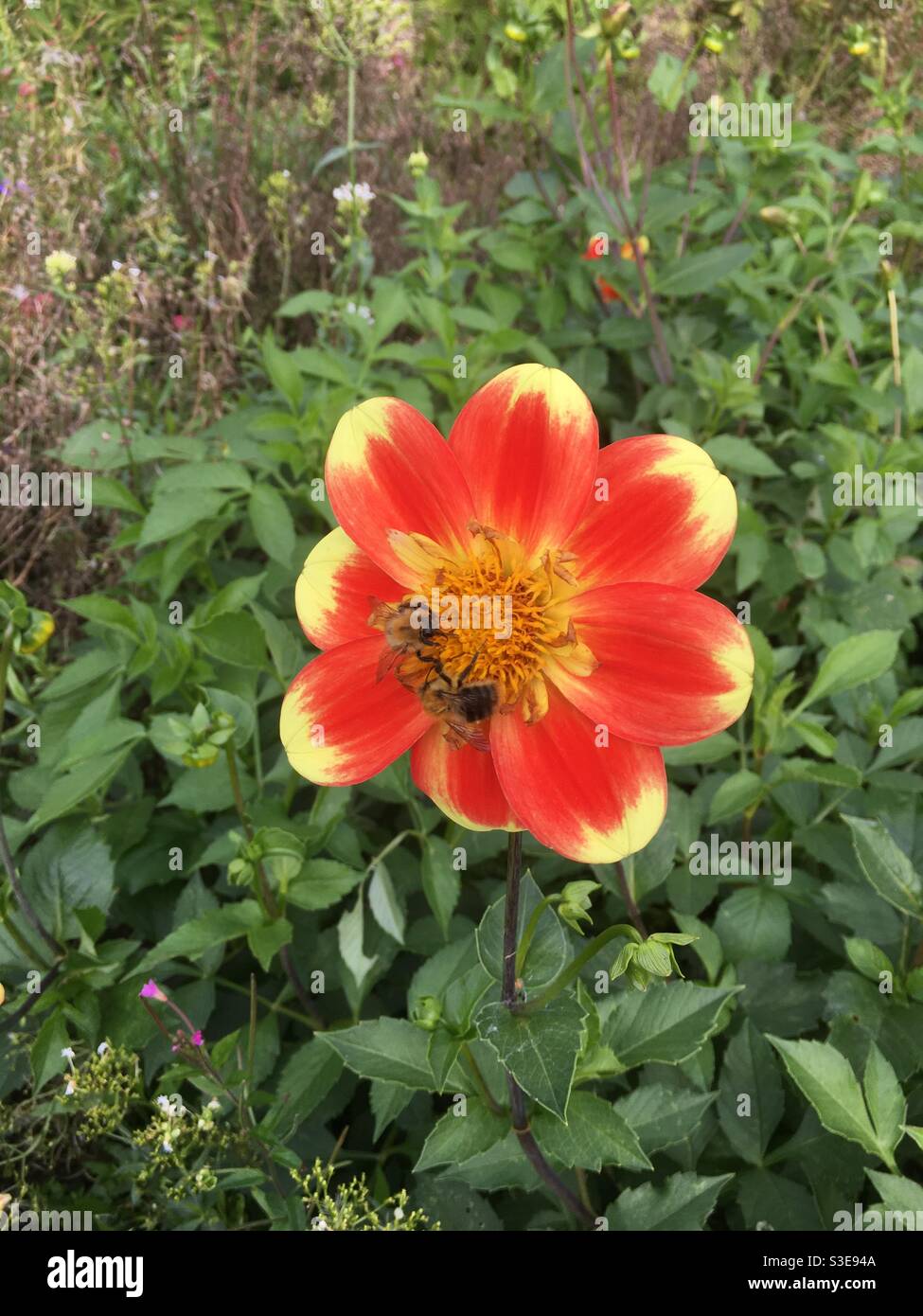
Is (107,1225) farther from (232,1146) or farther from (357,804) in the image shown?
(357,804)

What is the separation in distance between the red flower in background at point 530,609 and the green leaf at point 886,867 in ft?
1.83

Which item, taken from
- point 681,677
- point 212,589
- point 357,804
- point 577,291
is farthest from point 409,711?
point 577,291

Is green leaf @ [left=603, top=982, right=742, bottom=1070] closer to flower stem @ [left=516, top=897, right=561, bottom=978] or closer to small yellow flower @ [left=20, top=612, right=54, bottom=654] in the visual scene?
flower stem @ [left=516, top=897, right=561, bottom=978]

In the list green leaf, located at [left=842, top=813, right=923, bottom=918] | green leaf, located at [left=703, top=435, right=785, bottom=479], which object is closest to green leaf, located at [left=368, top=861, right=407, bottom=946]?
green leaf, located at [left=842, top=813, right=923, bottom=918]

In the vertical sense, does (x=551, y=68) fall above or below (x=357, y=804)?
above

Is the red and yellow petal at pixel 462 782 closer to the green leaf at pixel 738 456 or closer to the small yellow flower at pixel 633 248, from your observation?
the green leaf at pixel 738 456

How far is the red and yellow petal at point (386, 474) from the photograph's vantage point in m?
0.80

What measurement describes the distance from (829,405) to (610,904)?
135cm

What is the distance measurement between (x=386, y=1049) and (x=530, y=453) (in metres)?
0.66

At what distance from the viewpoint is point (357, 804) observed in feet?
5.33

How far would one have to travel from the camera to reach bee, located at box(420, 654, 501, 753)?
74 cm

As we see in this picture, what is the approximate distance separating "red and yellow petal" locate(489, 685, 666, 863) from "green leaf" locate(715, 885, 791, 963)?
67cm

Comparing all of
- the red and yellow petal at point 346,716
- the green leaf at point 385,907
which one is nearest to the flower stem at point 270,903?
the green leaf at point 385,907

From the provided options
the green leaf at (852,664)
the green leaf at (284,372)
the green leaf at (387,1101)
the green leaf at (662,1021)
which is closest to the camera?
the green leaf at (662,1021)
